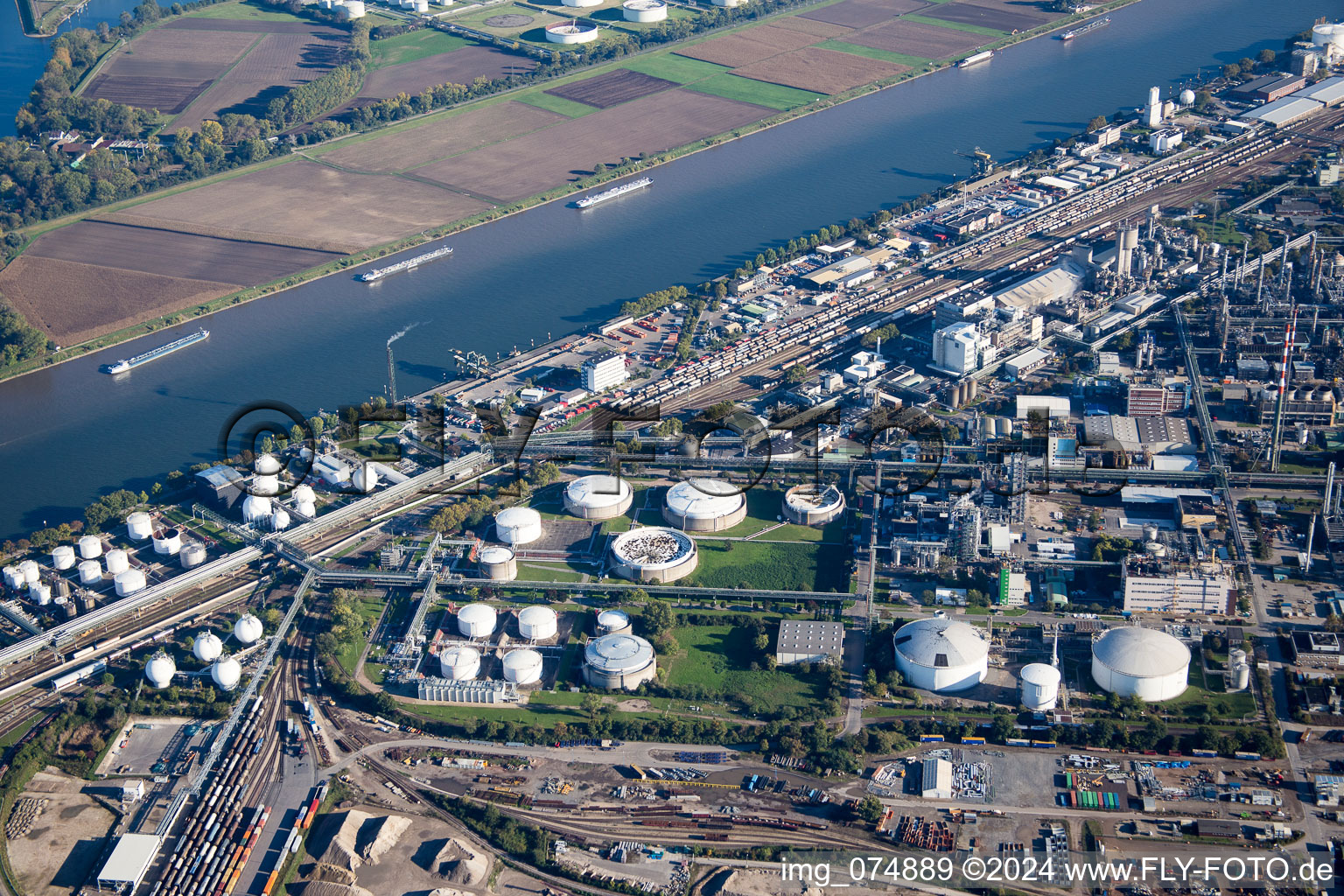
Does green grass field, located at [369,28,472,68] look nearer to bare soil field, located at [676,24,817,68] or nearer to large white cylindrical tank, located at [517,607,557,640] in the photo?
bare soil field, located at [676,24,817,68]

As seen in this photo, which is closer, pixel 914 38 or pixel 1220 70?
pixel 1220 70

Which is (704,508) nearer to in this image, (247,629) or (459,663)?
(459,663)

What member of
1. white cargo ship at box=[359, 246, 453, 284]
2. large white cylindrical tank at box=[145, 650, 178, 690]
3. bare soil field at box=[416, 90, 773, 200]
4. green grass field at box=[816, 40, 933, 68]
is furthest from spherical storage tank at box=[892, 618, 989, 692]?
green grass field at box=[816, 40, 933, 68]

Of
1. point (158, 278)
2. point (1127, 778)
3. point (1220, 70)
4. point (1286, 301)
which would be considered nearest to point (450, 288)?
point (158, 278)

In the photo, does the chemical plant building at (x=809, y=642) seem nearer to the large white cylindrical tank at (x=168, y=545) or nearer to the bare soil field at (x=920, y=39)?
the large white cylindrical tank at (x=168, y=545)

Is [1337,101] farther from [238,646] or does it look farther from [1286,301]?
[238,646]

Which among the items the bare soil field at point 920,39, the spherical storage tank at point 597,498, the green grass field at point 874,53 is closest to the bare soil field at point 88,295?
the spherical storage tank at point 597,498
